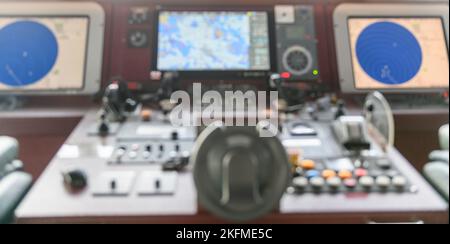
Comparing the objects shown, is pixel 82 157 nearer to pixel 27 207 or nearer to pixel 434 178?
pixel 27 207

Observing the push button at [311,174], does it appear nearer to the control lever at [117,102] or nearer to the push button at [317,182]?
the push button at [317,182]

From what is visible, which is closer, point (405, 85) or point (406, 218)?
point (406, 218)

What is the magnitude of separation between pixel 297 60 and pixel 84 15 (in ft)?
3.13

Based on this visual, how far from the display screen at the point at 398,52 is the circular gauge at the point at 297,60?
0.20 m

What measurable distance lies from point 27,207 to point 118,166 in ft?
0.97

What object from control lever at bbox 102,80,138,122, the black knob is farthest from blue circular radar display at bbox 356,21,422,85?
the black knob

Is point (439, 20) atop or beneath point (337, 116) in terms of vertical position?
atop

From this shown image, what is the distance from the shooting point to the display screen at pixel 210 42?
1.97 m

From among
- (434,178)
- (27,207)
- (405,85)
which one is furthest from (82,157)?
(405,85)

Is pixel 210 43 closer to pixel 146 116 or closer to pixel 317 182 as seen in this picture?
pixel 146 116
